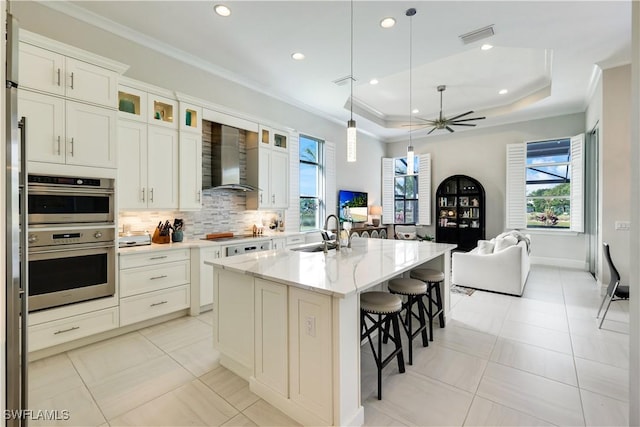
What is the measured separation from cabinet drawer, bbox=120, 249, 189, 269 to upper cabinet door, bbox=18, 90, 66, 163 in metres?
1.06

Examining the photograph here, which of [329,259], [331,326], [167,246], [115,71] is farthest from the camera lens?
[167,246]

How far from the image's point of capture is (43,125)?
7.97 ft

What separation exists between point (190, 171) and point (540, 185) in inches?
287

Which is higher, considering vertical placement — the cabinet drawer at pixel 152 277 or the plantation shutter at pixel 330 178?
the plantation shutter at pixel 330 178

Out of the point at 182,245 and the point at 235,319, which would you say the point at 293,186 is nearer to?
the point at 182,245

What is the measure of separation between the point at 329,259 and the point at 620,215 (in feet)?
14.8

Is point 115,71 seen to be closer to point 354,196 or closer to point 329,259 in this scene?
point 329,259

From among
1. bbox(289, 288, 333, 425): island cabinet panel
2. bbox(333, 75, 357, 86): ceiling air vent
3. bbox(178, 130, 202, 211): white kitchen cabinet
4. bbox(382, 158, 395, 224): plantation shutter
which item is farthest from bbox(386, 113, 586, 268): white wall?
bbox(289, 288, 333, 425): island cabinet panel

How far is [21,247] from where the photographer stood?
1.16 metres

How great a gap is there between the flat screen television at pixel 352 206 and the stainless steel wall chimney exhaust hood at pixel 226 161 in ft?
9.56

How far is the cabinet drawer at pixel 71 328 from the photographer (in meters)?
2.39

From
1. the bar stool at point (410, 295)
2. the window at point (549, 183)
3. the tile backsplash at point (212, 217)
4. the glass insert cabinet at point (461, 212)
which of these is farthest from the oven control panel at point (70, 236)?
the window at point (549, 183)

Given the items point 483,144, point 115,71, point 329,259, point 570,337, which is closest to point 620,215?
point 570,337

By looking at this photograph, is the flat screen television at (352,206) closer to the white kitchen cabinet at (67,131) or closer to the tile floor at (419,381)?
the tile floor at (419,381)
